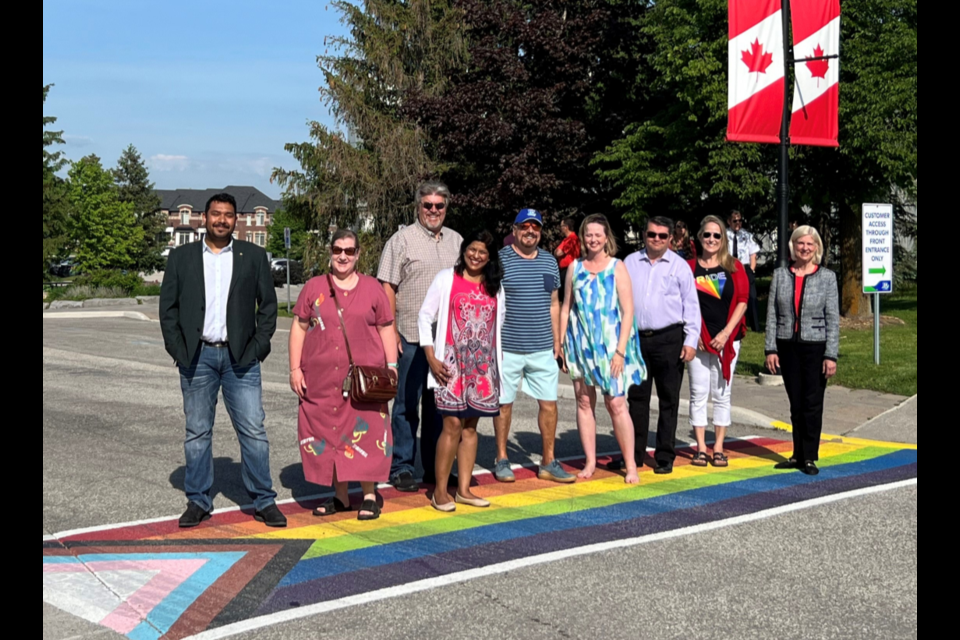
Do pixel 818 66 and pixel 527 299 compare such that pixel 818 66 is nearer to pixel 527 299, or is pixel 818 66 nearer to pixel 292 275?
pixel 527 299

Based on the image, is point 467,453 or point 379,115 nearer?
point 467,453

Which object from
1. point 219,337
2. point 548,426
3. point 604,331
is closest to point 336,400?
point 219,337

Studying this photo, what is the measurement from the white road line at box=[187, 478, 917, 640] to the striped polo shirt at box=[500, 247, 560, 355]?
1.90 meters

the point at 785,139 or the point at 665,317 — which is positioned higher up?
the point at 785,139

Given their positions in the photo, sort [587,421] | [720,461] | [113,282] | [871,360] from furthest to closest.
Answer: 1. [113,282]
2. [871,360]
3. [720,461]
4. [587,421]

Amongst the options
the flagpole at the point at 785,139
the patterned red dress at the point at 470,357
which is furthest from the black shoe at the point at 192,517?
the flagpole at the point at 785,139

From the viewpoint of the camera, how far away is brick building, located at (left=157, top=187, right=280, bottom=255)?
155500 millimetres

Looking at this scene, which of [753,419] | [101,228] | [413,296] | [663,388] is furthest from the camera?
[101,228]

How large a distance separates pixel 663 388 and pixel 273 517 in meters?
3.43

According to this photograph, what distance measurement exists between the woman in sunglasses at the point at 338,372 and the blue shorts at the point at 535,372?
47.0 inches

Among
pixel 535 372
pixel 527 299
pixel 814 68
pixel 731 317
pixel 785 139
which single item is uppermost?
pixel 814 68

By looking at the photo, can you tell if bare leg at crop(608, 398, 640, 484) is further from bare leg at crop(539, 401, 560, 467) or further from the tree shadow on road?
the tree shadow on road

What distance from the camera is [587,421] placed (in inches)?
317

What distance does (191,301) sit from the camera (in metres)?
6.41
